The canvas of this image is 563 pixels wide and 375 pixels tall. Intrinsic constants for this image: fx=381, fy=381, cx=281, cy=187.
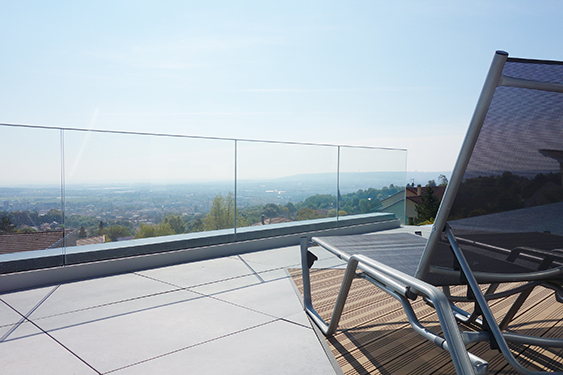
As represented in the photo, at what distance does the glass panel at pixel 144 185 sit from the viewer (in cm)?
401

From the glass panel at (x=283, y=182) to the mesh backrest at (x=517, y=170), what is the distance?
13.5 feet

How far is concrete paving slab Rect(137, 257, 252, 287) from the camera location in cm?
378

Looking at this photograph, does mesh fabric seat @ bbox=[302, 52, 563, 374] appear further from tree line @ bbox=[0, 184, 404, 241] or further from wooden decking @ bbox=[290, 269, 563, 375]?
tree line @ bbox=[0, 184, 404, 241]

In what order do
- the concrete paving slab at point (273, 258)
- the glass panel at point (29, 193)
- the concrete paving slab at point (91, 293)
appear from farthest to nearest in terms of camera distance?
the concrete paving slab at point (273, 258)
the glass panel at point (29, 193)
the concrete paving slab at point (91, 293)

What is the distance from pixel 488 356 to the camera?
81.4 inches

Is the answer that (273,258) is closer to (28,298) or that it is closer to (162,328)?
(162,328)

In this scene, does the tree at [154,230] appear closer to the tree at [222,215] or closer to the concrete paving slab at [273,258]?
the tree at [222,215]

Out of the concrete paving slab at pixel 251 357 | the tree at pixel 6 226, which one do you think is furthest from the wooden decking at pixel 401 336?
the tree at pixel 6 226

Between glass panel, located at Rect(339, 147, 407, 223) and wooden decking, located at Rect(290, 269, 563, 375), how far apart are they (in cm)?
356

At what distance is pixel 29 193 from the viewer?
3658 mm

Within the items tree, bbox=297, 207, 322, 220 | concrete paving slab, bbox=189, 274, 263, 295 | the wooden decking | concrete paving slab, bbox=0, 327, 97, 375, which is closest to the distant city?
tree, bbox=297, 207, 322, 220

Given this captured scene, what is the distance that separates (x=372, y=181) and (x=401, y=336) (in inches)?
200

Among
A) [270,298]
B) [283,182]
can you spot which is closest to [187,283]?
[270,298]

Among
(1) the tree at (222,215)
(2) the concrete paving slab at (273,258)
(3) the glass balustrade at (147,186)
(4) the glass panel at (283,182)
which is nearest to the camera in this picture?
(3) the glass balustrade at (147,186)
